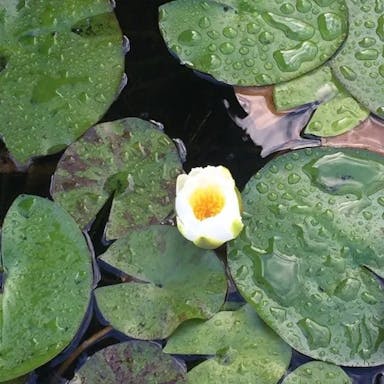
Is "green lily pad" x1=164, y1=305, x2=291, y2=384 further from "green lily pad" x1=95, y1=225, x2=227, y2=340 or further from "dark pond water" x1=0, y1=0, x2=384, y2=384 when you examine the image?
"dark pond water" x1=0, y1=0, x2=384, y2=384

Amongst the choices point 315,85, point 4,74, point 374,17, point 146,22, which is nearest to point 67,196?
point 4,74

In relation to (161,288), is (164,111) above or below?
above

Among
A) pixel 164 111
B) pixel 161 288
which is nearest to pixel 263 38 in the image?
pixel 164 111

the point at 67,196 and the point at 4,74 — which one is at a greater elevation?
the point at 4,74

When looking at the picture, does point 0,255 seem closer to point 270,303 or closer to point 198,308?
point 198,308

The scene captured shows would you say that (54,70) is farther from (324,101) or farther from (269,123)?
(324,101)

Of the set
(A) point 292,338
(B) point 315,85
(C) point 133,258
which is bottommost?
(A) point 292,338

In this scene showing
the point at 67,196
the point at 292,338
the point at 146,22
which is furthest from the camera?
the point at 146,22

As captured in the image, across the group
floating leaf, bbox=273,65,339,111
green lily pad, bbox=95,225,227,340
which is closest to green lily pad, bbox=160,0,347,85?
floating leaf, bbox=273,65,339,111

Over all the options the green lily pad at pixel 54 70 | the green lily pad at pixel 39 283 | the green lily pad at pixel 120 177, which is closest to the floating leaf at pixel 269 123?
the green lily pad at pixel 120 177
